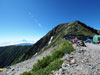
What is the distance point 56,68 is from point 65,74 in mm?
1469

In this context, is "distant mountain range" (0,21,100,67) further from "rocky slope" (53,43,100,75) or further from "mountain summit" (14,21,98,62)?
"rocky slope" (53,43,100,75)

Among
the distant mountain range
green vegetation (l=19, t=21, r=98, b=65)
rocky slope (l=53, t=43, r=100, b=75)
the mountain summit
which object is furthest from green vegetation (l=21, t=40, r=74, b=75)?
the mountain summit

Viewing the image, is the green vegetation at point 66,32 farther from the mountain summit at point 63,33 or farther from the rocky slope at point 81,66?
the rocky slope at point 81,66

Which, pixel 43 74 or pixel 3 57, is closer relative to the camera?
pixel 43 74

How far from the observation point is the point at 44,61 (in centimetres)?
921

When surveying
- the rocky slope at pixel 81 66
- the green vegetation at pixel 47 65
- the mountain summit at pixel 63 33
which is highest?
the mountain summit at pixel 63 33

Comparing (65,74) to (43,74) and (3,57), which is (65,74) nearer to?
(43,74)

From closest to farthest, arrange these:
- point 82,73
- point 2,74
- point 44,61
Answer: point 82,73 < point 44,61 < point 2,74

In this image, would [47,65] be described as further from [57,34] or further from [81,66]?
[57,34]

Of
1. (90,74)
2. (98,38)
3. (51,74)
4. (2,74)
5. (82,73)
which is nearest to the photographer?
(90,74)

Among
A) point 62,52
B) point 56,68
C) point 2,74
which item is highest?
point 62,52

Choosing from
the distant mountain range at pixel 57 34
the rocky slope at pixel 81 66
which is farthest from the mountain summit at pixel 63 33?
the rocky slope at pixel 81 66

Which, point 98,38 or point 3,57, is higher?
point 98,38

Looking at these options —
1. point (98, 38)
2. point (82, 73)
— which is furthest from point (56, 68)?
point (98, 38)
